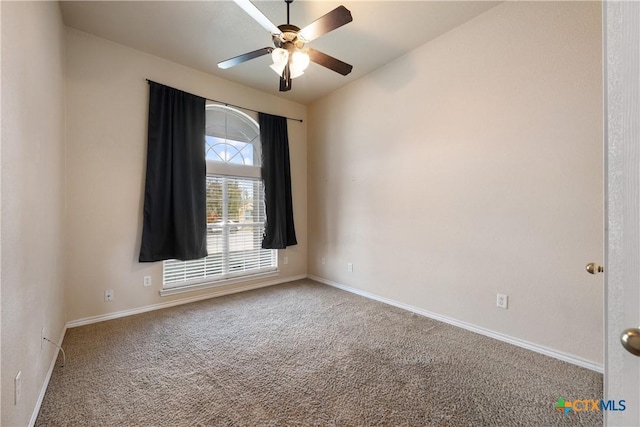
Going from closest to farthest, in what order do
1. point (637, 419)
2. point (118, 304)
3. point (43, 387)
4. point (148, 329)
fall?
1. point (637, 419)
2. point (43, 387)
3. point (148, 329)
4. point (118, 304)

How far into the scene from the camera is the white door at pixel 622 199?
1.60 feet

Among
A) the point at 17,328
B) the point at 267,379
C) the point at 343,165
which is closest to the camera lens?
the point at 17,328

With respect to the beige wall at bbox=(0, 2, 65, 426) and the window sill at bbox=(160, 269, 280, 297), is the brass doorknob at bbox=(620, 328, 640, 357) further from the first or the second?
the window sill at bbox=(160, 269, 280, 297)

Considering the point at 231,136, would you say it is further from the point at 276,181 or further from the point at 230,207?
the point at 230,207

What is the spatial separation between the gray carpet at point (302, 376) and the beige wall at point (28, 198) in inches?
14.0

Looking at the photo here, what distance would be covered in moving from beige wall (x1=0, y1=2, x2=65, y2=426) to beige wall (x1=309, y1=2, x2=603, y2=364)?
307 cm

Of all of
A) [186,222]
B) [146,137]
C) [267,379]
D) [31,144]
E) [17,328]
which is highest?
[146,137]

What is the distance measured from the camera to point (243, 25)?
104 inches

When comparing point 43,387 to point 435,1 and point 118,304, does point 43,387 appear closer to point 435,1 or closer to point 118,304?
point 118,304

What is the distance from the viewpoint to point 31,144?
1.56 metres

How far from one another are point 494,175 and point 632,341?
2.28m

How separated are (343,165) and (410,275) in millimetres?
1790

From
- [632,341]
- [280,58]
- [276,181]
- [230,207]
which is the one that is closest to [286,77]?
[280,58]

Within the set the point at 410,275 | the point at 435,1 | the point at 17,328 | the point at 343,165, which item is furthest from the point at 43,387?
the point at 435,1
